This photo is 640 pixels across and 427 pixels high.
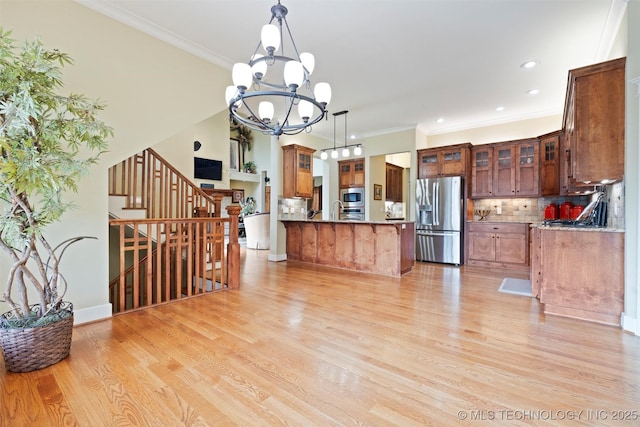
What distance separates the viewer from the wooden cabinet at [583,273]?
2627mm

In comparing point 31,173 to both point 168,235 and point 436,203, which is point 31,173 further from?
point 436,203

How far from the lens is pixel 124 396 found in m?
1.61

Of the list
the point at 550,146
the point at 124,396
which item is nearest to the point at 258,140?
the point at 550,146

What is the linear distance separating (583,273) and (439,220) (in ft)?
10.5

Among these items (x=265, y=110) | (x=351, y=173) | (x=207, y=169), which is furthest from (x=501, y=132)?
(x=207, y=169)

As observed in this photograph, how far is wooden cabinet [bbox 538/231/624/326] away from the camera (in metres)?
2.63

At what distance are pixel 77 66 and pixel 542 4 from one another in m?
4.17

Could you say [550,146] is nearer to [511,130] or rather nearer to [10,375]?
[511,130]

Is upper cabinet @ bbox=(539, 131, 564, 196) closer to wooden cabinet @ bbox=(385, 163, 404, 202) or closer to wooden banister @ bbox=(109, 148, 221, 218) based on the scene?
wooden cabinet @ bbox=(385, 163, 404, 202)

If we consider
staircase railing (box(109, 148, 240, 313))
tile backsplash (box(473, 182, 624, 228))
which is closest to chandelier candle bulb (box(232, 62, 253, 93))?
staircase railing (box(109, 148, 240, 313))

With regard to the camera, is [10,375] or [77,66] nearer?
[10,375]

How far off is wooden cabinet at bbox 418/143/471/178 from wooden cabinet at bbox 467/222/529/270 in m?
1.12

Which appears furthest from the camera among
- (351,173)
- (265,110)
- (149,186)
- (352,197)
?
(351,173)

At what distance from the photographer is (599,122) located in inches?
107
